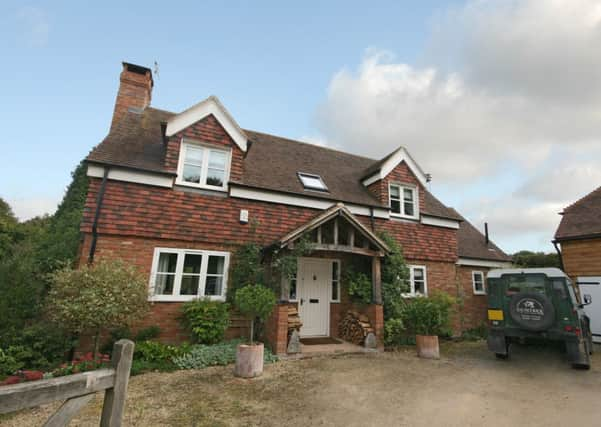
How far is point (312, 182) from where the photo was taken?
11516mm

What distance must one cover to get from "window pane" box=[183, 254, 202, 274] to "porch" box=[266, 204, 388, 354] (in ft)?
8.68

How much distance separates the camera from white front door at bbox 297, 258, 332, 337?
1002cm

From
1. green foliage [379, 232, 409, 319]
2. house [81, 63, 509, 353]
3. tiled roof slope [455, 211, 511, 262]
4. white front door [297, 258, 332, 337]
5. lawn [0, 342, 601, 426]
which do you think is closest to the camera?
lawn [0, 342, 601, 426]

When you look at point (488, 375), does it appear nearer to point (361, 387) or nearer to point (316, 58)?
point (361, 387)

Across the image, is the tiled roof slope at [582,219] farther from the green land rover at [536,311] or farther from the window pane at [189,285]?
the window pane at [189,285]

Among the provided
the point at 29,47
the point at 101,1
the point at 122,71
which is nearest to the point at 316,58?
the point at 101,1

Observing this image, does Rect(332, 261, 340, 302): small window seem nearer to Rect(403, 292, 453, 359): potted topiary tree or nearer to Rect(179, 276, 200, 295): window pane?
Rect(403, 292, 453, 359): potted topiary tree

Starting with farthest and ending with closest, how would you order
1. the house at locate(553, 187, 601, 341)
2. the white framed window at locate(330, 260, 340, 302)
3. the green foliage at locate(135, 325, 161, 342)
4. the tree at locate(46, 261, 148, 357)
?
1. the house at locate(553, 187, 601, 341)
2. the white framed window at locate(330, 260, 340, 302)
3. the green foliage at locate(135, 325, 161, 342)
4. the tree at locate(46, 261, 148, 357)

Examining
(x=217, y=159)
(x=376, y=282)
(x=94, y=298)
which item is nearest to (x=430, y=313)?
(x=376, y=282)

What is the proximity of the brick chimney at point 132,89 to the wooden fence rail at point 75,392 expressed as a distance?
11.6 metres

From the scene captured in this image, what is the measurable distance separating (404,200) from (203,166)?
27.6 ft

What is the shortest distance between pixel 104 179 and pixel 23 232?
77.7ft

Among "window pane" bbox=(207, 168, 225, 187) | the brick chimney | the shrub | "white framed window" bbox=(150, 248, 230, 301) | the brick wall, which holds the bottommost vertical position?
the shrub

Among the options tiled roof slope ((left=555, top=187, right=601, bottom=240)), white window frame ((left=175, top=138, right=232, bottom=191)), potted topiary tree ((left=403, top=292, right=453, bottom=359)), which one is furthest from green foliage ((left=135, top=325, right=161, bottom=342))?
tiled roof slope ((left=555, top=187, right=601, bottom=240))
